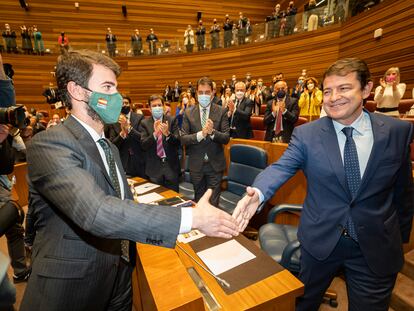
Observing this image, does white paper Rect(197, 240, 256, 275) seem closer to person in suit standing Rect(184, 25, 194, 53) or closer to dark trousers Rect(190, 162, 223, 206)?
dark trousers Rect(190, 162, 223, 206)

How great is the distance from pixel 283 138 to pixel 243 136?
73cm

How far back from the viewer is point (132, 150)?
128 inches

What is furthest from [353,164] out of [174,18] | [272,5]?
[272,5]

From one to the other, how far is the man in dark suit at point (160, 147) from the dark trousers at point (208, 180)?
29 centimetres

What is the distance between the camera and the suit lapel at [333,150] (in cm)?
125

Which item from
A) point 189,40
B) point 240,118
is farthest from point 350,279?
point 189,40

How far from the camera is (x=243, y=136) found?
414 cm

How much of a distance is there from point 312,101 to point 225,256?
4.07m

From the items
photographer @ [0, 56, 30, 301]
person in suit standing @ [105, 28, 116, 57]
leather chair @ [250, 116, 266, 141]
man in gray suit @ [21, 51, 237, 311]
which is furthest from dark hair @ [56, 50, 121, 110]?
person in suit standing @ [105, 28, 116, 57]

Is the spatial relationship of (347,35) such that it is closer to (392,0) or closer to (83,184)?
(392,0)

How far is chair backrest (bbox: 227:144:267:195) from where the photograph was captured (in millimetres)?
2557

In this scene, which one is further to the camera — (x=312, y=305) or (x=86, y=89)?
(x=312, y=305)

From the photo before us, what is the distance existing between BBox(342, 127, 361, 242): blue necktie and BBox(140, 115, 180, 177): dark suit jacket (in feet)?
6.36

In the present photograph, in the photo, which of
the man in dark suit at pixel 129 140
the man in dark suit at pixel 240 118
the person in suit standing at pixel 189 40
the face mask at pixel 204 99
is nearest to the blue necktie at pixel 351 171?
the face mask at pixel 204 99
